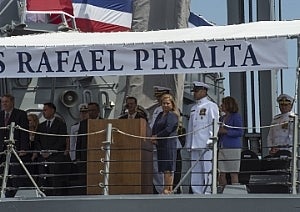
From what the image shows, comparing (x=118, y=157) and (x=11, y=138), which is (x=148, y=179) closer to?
(x=118, y=157)

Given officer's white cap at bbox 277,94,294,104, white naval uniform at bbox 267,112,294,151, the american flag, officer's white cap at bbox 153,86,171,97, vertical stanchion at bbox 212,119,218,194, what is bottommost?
vertical stanchion at bbox 212,119,218,194

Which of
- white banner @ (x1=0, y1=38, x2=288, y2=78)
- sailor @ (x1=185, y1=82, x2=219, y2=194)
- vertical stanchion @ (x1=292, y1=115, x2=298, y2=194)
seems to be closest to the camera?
vertical stanchion @ (x1=292, y1=115, x2=298, y2=194)

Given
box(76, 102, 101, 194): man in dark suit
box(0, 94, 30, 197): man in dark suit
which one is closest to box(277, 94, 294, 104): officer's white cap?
box(76, 102, 101, 194): man in dark suit

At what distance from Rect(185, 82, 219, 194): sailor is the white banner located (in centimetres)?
45

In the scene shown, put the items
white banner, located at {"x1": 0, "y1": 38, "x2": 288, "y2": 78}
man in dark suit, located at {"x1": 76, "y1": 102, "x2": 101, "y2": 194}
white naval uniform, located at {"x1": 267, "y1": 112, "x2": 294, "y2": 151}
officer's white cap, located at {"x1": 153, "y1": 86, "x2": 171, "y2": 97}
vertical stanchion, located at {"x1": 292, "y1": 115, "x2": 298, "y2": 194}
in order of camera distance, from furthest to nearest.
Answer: officer's white cap, located at {"x1": 153, "y1": 86, "x2": 171, "y2": 97}, man in dark suit, located at {"x1": 76, "y1": 102, "x2": 101, "y2": 194}, white naval uniform, located at {"x1": 267, "y1": 112, "x2": 294, "y2": 151}, white banner, located at {"x1": 0, "y1": 38, "x2": 288, "y2": 78}, vertical stanchion, located at {"x1": 292, "y1": 115, "x2": 298, "y2": 194}

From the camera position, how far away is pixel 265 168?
9359mm

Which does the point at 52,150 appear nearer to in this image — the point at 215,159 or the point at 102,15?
the point at 215,159

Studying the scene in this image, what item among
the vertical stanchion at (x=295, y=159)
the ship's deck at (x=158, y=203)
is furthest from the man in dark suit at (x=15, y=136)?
the vertical stanchion at (x=295, y=159)

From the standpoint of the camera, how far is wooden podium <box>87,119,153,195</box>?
9.16 metres

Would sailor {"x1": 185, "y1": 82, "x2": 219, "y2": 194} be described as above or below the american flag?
below

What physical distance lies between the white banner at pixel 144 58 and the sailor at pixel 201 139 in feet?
1.47

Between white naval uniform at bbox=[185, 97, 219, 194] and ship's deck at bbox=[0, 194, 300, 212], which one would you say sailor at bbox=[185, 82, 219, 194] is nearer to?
→ white naval uniform at bbox=[185, 97, 219, 194]

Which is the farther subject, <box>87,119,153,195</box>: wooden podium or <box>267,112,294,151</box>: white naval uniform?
<box>267,112,294,151</box>: white naval uniform

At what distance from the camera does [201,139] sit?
9.40 m
